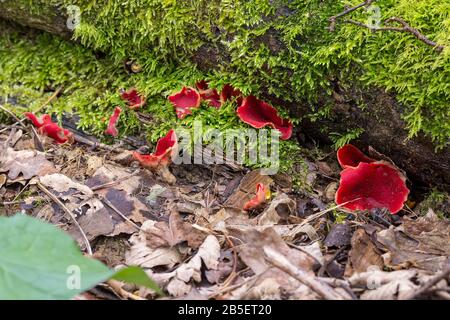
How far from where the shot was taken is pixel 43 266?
1340mm

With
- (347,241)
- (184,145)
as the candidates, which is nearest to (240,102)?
(184,145)

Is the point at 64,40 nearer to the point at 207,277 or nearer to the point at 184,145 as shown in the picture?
the point at 184,145

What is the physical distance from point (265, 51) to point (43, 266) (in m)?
1.76

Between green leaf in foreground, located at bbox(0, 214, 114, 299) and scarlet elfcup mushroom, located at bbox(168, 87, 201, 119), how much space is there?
1.54m

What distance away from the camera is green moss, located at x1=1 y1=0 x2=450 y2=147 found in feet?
7.59

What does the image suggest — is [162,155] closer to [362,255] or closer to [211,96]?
[211,96]

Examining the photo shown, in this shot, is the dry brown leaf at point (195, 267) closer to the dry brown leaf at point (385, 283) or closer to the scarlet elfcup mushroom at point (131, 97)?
the dry brown leaf at point (385, 283)

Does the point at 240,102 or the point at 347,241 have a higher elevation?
the point at 240,102

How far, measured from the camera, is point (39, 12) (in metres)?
3.34

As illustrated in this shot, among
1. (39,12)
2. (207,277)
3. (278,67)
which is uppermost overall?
(39,12)

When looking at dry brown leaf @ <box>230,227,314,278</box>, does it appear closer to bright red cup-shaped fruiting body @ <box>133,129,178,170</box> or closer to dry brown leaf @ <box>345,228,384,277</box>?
dry brown leaf @ <box>345,228,384,277</box>

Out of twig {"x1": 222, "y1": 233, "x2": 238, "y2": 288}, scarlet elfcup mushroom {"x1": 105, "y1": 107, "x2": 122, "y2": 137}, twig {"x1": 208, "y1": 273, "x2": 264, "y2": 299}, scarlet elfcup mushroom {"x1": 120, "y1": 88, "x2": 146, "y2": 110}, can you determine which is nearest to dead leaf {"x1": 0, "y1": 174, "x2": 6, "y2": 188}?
scarlet elfcup mushroom {"x1": 105, "y1": 107, "x2": 122, "y2": 137}
